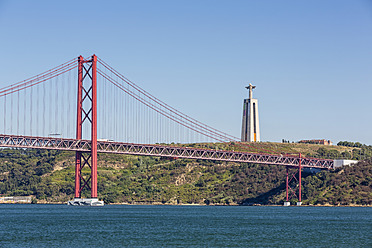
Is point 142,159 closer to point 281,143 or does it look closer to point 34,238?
point 281,143

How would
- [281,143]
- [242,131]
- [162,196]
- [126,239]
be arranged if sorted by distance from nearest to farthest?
1. [126,239]
2. [162,196]
3. [242,131]
4. [281,143]

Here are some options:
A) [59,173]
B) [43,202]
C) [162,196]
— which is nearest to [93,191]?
[162,196]

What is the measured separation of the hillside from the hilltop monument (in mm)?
4168

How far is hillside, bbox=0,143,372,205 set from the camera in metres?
127

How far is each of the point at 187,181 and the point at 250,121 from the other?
24.5m

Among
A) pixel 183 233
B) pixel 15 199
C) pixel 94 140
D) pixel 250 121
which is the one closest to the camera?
pixel 183 233

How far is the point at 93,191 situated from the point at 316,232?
4991 cm

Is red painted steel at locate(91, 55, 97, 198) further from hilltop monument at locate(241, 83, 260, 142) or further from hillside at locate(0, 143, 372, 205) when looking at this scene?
hilltop monument at locate(241, 83, 260, 142)

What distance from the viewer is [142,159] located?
175m

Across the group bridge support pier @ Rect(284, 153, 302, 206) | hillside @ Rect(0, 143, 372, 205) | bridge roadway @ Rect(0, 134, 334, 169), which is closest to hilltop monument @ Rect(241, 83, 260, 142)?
hillside @ Rect(0, 143, 372, 205)

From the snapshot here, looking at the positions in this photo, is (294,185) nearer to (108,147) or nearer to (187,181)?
(187,181)

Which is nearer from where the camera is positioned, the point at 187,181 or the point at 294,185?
the point at 294,185

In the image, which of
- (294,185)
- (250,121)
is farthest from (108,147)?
(250,121)

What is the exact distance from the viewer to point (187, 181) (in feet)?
494
